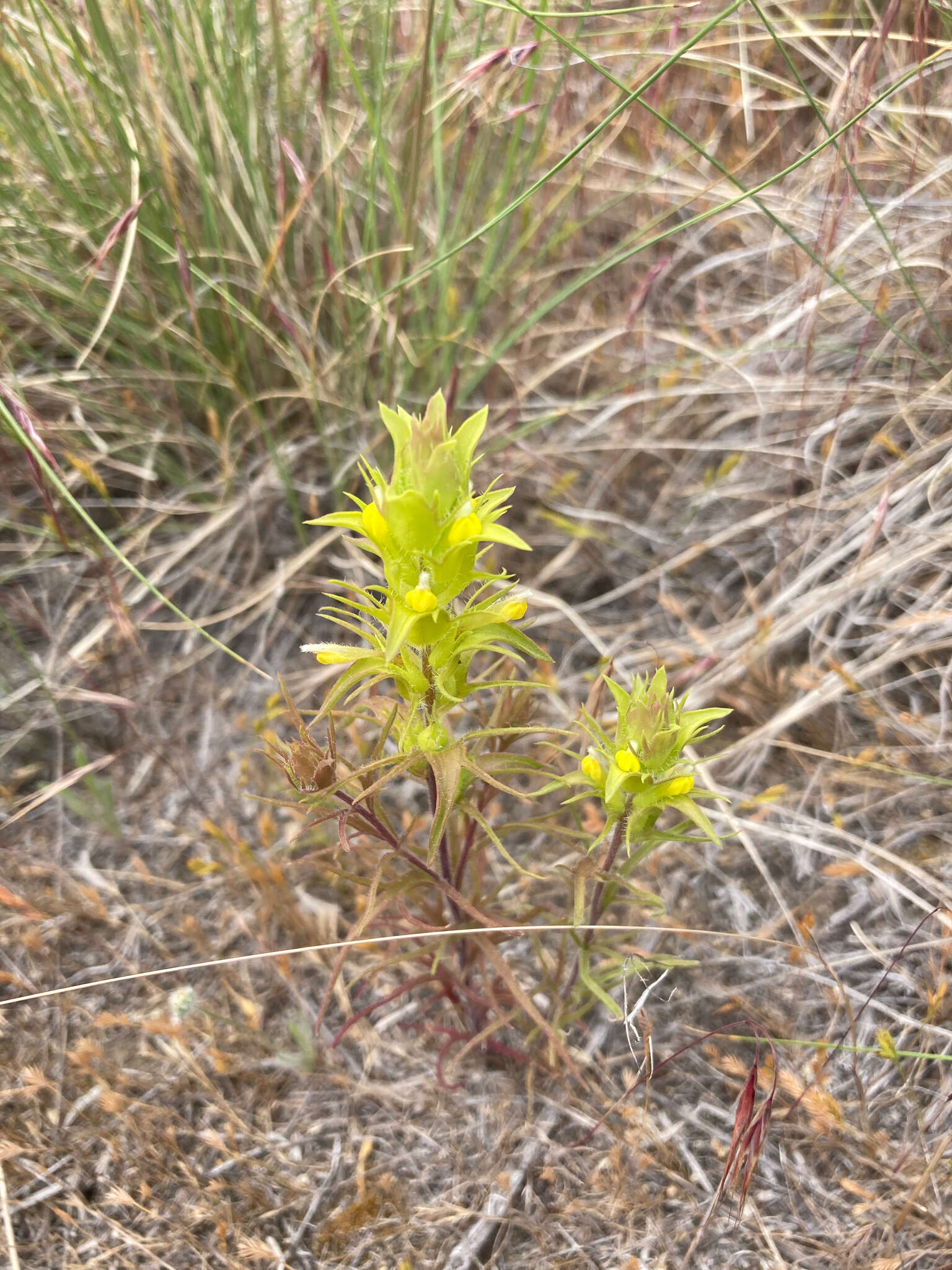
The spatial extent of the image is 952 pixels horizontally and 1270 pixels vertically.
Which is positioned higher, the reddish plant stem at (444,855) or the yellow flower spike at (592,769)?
the yellow flower spike at (592,769)

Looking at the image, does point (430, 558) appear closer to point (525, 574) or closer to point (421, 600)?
point (421, 600)

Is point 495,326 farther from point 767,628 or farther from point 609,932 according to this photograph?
point 609,932

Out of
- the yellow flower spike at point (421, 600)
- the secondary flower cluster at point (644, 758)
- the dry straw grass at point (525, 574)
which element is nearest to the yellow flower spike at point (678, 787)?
the secondary flower cluster at point (644, 758)

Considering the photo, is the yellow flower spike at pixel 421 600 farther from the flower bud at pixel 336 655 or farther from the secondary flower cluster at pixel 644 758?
the secondary flower cluster at pixel 644 758

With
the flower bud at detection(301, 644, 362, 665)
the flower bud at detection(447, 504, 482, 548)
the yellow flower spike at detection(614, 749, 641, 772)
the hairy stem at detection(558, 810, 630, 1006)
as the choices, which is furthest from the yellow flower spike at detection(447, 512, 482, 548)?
the hairy stem at detection(558, 810, 630, 1006)

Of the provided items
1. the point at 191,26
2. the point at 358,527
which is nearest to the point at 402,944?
the point at 358,527

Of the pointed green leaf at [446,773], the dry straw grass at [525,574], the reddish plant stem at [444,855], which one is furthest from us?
the dry straw grass at [525,574]

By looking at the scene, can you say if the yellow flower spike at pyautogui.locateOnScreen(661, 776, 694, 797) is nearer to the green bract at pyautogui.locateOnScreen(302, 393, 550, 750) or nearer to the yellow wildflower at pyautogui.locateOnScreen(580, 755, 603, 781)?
the yellow wildflower at pyautogui.locateOnScreen(580, 755, 603, 781)

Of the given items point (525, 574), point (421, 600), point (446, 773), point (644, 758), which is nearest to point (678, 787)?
point (644, 758)
